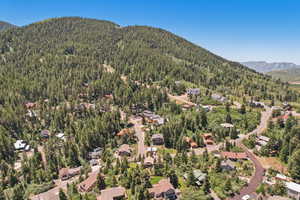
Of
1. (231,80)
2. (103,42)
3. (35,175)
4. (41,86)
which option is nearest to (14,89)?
(41,86)

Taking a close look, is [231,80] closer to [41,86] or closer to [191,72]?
[191,72]

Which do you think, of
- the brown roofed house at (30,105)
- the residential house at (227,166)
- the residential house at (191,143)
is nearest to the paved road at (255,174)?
the residential house at (227,166)

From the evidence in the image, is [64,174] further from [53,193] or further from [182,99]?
[182,99]

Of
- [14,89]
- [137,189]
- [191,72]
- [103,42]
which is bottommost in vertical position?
[137,189]

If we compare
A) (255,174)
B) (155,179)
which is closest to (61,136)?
(155,179)

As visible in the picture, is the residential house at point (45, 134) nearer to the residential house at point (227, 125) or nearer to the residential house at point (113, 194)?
the residential house at point (113, 194)

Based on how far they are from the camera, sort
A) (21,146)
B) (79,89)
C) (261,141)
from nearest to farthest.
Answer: (261,141)
(21,146)
(79,89)
